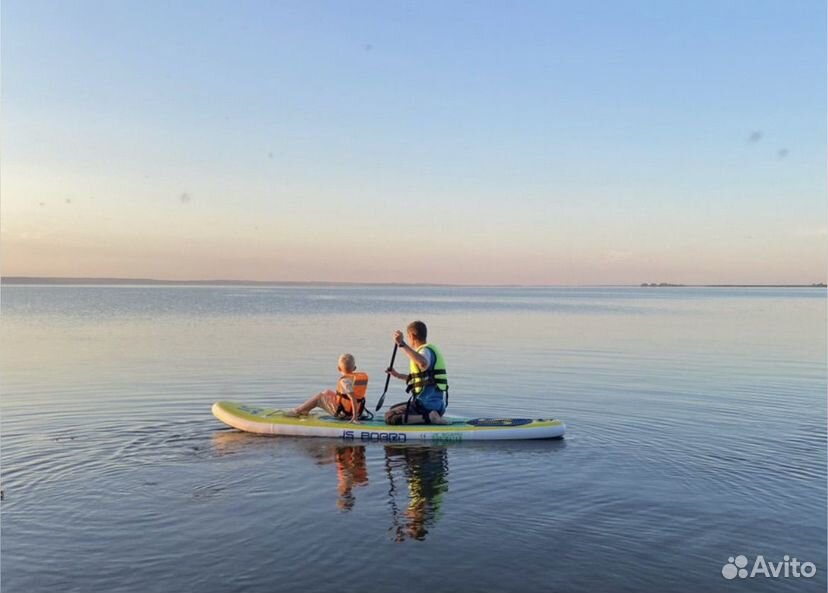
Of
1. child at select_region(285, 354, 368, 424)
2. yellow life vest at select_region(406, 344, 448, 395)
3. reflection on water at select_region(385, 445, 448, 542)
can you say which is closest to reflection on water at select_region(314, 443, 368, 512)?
reflection on water at select_region(385, 445, 448, 542)

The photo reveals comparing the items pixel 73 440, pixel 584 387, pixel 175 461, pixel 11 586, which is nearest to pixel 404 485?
pixel 175 461

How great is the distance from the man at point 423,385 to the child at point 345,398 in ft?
2.08

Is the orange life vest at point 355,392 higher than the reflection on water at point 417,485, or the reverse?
the orange life vest at point 355,392

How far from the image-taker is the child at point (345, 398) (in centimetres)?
1320

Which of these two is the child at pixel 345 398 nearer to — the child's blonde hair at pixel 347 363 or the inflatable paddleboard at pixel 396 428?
the child's blonde hair at pixel 347 363

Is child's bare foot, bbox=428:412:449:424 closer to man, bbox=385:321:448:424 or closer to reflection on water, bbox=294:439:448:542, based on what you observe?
A: man, bbox=385:321:448:424

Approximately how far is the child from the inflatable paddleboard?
22cm

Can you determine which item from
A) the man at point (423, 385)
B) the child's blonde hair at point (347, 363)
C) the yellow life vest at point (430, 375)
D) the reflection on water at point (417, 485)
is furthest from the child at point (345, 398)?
the reflection on water at point (417, 485)

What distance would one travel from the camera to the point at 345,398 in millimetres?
13422

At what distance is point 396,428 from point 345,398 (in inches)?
50.1

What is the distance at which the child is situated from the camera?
43.3 feet

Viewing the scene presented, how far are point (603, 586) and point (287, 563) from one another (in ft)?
10.6

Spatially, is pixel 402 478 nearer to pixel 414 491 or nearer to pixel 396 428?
pixel 414 491

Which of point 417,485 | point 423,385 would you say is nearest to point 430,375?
point 423,385
